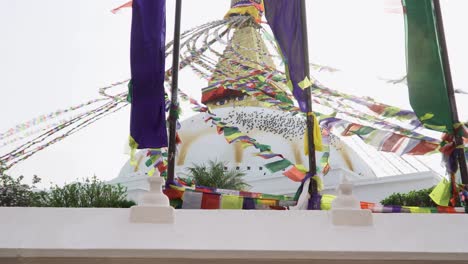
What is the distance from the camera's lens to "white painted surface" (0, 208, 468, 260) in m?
3.00

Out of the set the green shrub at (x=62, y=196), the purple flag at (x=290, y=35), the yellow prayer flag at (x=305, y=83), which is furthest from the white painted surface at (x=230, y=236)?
the green shrub at (x=62, y=196)

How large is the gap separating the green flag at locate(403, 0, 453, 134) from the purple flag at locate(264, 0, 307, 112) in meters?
1.28

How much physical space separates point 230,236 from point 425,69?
3.43m

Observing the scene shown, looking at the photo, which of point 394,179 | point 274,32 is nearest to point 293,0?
point 274,32

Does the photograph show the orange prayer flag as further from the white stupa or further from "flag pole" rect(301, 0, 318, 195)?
the white stupa

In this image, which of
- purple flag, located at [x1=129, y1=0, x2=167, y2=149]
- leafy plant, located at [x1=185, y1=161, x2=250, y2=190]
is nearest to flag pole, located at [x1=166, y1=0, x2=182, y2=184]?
purple flag, located at [x1=129, y1=0, x2=167, y2=149]

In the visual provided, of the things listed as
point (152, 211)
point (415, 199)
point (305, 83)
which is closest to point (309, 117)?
point (305, 83)

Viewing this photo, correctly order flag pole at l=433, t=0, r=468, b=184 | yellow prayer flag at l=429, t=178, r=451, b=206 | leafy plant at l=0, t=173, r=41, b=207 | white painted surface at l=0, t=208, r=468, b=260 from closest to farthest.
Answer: white painted surface at l=0, t=208, r=468, b=260 → flag pole at l=433, t=0, r=468, b=184 → yellow prayer flag at l=429, t=178, r=451, b=206 → leafy plant at l=0, t=173, r=41, b=207

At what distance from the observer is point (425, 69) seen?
5352 millimetres

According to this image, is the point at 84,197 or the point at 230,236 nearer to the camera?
the point at 230,236

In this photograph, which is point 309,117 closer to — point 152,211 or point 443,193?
point 443,193

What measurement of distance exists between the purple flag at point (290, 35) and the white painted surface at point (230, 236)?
212 cm

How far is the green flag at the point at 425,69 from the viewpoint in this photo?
5.18 meters

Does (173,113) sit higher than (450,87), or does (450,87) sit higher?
(450,87)
